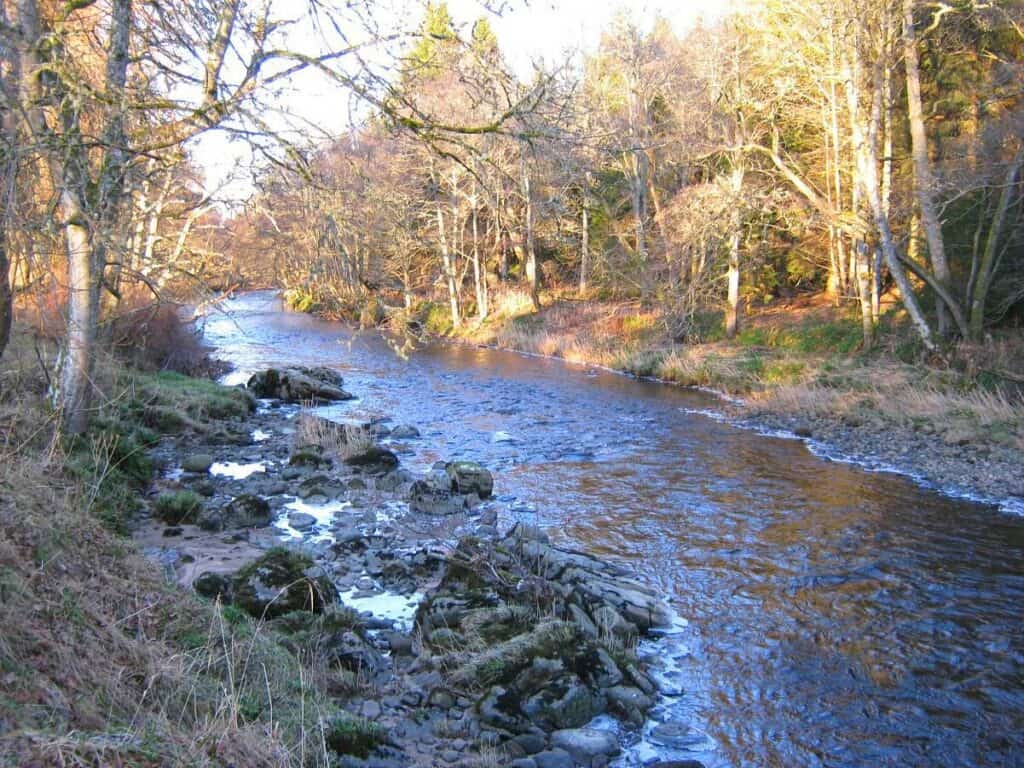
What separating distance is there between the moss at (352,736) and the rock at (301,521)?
5805mm

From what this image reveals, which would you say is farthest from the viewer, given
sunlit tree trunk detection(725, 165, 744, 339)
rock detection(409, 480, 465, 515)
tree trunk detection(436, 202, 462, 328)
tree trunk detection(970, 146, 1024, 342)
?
tree trunk detection(436, 202, 462, 328)

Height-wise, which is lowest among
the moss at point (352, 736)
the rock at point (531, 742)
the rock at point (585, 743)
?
the rock at point (585, 743)

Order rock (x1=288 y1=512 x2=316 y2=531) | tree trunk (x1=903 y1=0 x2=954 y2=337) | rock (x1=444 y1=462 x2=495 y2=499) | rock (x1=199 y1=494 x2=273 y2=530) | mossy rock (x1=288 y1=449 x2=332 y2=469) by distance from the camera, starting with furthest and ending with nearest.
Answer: tree trunk (x1=903 y1=0 x2=954 y2=337) < mossy rock (x1=288 y1=449 x2=332 y2=469) < rock (x1=444 y1=462 x2=495 y2=499) < rock (x1=288 y1=512 x2=316 y2=531) < rock (x1=199 y1=494 x2=273 y2=530)

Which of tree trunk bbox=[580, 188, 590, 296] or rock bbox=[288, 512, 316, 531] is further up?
tree trunk bbox=[580, 188, 590, 296]

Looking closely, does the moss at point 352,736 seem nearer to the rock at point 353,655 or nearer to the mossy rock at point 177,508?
the rock at point 353,655

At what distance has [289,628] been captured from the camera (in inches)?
266

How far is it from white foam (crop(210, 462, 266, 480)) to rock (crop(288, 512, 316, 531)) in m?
2.47

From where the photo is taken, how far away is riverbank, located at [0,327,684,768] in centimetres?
409

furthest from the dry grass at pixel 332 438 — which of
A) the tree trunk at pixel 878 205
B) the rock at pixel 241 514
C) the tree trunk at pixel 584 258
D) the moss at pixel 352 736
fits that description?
the tree trunk at pixel 584 258

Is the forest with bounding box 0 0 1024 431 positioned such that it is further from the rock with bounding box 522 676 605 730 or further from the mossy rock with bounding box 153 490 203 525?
the rock with bounding box 522 676 605 730

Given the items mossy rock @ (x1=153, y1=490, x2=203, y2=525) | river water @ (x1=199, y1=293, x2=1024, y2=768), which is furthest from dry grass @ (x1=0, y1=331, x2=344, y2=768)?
mossy rock @ (x1=153, y1=490, x2=203, y2=525)

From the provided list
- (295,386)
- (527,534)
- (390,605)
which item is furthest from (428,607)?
(295,386)

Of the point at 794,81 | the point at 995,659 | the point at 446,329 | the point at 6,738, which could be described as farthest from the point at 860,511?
the point at 446,329

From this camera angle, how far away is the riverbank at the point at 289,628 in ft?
13.4
